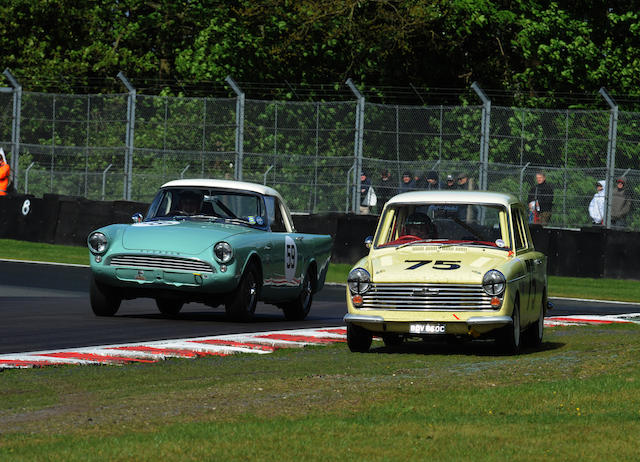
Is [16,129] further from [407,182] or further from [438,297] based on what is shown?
[438,297]

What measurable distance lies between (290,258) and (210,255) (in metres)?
1.69

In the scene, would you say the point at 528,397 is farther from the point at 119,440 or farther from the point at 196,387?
the point at 119,440

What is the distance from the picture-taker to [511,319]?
12.7 metres

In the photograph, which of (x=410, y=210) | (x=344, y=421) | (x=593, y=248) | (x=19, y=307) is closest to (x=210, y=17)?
(x=593, y=248)

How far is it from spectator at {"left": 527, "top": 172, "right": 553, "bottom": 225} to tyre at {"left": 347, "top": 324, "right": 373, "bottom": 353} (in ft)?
49.5

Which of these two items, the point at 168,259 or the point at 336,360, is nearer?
the point at 336,360

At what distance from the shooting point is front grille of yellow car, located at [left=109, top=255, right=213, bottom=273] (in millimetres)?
15352

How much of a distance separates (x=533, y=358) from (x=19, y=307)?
7096 millimetres

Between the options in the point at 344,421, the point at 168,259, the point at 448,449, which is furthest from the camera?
the point at 168,259

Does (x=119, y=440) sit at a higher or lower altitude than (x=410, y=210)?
lower

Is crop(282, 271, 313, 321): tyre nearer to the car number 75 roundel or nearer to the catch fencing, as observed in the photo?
the car number 75 roundel

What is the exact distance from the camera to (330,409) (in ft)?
29.3

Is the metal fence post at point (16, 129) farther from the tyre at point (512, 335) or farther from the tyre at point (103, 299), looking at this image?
the tyre at point (512, 335)

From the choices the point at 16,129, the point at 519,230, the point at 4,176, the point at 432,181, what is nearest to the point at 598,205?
the point at 432,181
